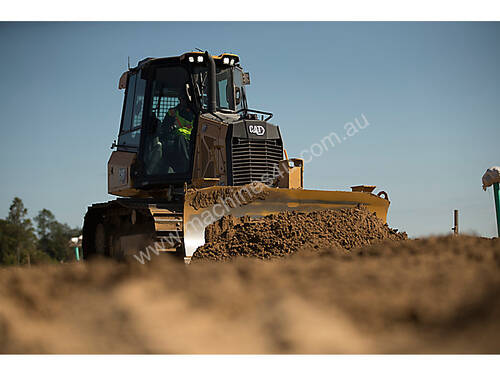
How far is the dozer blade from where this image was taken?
249 inches

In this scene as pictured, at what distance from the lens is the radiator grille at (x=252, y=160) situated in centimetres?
718

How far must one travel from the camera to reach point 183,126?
25.6 ft

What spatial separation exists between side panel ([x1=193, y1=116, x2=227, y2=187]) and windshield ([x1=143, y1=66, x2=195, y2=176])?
18cm

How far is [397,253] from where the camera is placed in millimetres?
4836

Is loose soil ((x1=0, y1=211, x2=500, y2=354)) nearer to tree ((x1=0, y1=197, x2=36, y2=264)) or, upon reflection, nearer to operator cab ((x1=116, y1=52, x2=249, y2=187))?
operator cab ((x1=116, y1=52, x2=249, y2=187))

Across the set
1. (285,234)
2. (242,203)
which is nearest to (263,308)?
(285,234)

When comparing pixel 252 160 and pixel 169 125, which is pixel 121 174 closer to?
pixel 169 125

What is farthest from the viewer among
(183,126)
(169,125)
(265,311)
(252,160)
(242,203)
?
(169,125)

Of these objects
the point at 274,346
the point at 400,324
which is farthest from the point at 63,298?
the point at 400,324

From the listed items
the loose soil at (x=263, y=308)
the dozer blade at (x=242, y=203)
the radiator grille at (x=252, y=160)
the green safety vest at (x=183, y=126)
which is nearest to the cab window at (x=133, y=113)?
the green safety vest at (x=183, y=126)

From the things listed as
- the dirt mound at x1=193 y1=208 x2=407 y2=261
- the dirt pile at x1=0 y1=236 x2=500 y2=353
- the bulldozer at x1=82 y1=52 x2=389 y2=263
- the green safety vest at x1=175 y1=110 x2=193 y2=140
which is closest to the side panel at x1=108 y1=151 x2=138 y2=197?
the bulldozer at x1=82 y1=52 x2=389 y2=263

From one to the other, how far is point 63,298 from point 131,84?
18.9 feet

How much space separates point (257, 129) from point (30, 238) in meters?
57.3
